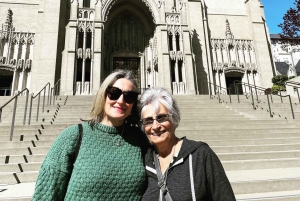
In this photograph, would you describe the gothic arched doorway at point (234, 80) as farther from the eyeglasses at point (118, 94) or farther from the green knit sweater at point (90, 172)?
the green knit sweater at point (90, 172)

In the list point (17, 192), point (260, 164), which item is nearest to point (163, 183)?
point (17, 192)

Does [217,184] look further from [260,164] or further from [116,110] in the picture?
[260,164]

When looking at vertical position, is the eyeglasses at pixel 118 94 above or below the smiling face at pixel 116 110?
above

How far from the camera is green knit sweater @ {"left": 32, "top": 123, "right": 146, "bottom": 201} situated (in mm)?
1288

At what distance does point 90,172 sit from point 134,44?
19.5m

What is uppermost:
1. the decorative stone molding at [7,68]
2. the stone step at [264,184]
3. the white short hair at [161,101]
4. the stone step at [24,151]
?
the decorative stone molding at [7,68]

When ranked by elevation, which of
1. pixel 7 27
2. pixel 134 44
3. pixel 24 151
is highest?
pixel 7 27

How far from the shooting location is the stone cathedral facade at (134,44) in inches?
624

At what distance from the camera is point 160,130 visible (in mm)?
1555

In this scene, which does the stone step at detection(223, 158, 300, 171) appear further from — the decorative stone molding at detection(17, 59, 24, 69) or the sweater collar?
the decorative stone molding at detection(17, 59, 24, 69)

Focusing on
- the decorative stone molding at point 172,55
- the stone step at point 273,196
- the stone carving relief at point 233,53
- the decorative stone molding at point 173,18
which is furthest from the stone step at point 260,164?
the stone carving relief at point 233,53

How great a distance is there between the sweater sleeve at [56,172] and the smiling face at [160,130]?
60 centimetres

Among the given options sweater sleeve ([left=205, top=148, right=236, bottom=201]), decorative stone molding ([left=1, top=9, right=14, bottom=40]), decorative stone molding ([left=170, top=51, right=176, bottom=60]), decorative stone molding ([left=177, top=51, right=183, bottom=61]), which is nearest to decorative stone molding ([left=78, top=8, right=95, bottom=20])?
decorative stone molding ([left=1, top=9, right=14, bottom=40])

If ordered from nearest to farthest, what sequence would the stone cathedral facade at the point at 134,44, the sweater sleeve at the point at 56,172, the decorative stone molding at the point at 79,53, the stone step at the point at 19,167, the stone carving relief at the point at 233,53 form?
the sweater sleeve at the point at 56,172, the stone step at the point at 19,167, the decorative stone molding at the point at 79,53, the stone cathedral facade at the point at 134,44, the stone carving relief at the point at 233,53
